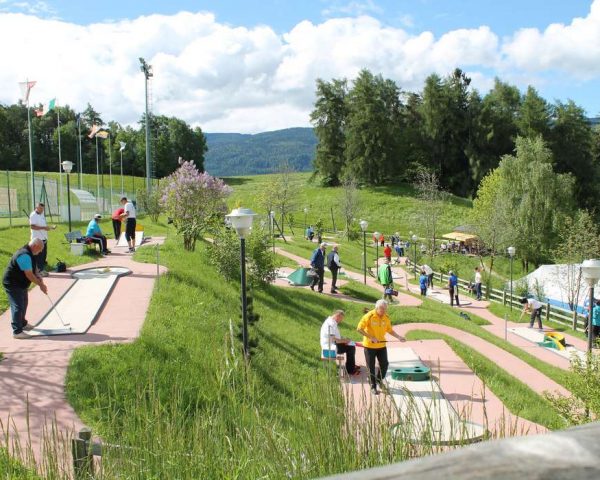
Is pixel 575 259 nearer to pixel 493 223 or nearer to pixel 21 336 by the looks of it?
pixel 493 223

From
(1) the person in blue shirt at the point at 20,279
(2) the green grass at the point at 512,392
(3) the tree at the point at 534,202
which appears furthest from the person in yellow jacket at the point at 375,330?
(3) the tree at the point at 534,202

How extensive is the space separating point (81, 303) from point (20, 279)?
266cm

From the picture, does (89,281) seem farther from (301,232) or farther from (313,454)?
(301,232)

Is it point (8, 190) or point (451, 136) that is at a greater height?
point (451, 136)

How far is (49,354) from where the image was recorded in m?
8.09

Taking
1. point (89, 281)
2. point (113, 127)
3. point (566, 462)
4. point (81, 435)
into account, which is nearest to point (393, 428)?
point (81, 435)

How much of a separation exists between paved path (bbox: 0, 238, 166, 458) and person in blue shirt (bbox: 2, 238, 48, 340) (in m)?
0.30

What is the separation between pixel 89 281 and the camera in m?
12.8

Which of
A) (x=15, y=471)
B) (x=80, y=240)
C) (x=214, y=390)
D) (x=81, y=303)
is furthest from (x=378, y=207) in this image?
(x=15, y=471)

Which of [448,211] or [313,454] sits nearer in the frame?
[313,454]

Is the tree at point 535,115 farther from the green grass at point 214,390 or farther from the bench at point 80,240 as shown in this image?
the bench at point 80,240

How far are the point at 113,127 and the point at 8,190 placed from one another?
70.0m

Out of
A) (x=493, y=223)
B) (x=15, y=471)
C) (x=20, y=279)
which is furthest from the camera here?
(x=493, y=223)

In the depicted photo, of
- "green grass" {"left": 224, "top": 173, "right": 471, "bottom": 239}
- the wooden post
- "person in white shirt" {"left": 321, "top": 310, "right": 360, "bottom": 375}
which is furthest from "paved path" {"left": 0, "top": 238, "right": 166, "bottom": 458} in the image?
"green grass" {"left": 224, "top": 173, "right": 471, "bottom": 239}
